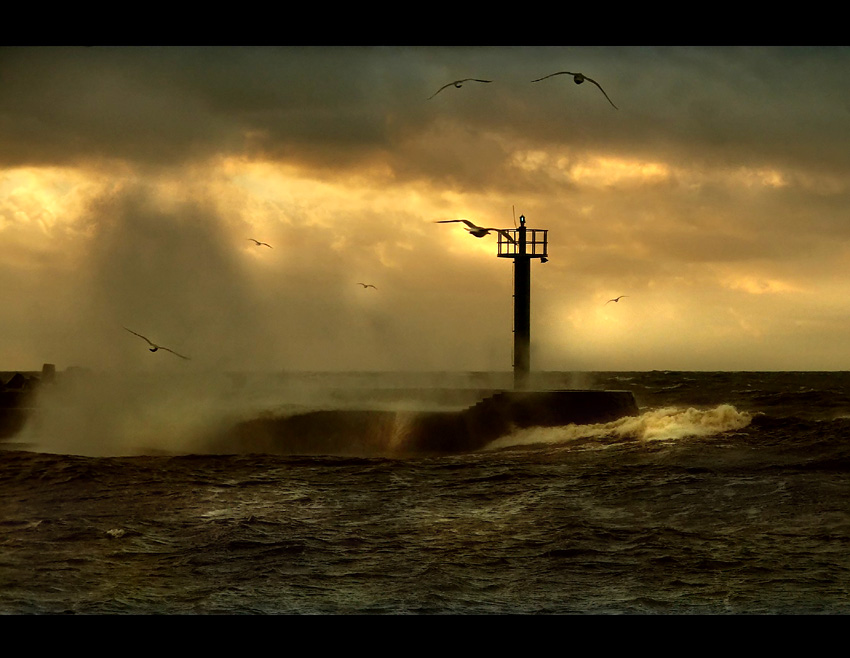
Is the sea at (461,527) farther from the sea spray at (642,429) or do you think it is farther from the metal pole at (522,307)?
the metal pole at (522,307)

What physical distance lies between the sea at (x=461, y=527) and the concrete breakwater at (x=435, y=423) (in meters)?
0.27

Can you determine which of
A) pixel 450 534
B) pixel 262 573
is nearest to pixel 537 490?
pixel 450 534

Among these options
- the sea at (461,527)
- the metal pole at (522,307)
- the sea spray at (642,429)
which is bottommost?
the sea at (461,527)

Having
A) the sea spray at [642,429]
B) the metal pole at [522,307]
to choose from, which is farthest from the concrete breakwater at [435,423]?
the metal pole at [522,307]

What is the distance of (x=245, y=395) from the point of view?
29.3 metres

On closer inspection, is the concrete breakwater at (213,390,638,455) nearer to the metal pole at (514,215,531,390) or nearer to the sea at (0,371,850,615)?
the sea at (0,371,850,615)

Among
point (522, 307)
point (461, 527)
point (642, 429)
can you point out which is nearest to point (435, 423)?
point (522, 307)

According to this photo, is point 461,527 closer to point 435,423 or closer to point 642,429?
point 435,423

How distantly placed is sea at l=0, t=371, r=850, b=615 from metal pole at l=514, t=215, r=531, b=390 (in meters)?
1.81

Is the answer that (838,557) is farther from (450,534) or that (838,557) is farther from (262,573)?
(262,573)

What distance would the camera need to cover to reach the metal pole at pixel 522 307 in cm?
2020

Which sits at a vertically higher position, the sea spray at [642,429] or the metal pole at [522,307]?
the metal pole at [522,307]

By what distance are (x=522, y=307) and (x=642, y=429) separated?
4199 millimetres
